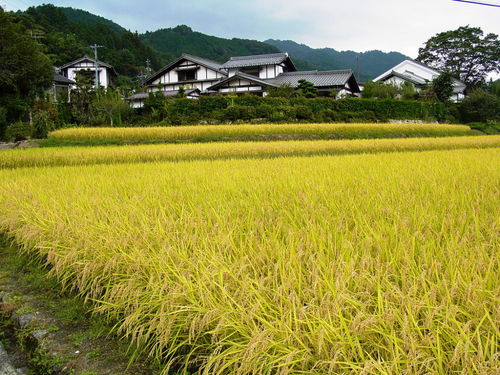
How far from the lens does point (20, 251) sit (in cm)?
318

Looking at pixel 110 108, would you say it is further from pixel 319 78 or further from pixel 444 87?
pixel 444 87

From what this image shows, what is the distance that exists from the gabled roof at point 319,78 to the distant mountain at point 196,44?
25.6 metres

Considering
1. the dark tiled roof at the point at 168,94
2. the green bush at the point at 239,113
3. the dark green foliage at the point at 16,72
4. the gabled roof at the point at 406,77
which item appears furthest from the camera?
the gabled roof at the point at 406,77

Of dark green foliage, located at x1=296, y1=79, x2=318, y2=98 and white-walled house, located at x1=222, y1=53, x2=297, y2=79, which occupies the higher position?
white-walled house, located at x1=222, y1=53, x2=297, y2=79

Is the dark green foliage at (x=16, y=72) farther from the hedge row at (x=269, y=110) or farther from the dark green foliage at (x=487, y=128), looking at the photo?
the dark green foliage at (x=487, y=128)

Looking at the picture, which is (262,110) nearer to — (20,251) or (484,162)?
(484,162)

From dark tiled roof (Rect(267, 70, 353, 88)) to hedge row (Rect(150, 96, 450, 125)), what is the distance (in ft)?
19.5

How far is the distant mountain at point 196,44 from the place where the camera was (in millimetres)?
52106

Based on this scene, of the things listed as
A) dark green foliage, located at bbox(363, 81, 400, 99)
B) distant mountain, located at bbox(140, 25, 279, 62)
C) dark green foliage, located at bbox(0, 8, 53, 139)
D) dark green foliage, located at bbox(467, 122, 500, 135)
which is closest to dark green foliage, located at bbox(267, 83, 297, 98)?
dark green foliage, located at bbox(363, 81, 400, 99)

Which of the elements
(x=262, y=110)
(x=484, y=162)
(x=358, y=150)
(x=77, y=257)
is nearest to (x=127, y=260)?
(x=77, y=257)

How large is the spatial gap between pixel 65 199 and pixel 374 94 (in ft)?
87.2

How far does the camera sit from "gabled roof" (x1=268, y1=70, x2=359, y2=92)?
26.6 m

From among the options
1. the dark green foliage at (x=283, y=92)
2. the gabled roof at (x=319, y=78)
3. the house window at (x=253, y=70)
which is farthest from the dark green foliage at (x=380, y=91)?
the house window at (x=253, y=70)

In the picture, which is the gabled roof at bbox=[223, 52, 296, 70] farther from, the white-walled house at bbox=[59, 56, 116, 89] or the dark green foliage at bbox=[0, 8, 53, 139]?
the dark green foliage at bbox=[0, 8, 53, 139]
